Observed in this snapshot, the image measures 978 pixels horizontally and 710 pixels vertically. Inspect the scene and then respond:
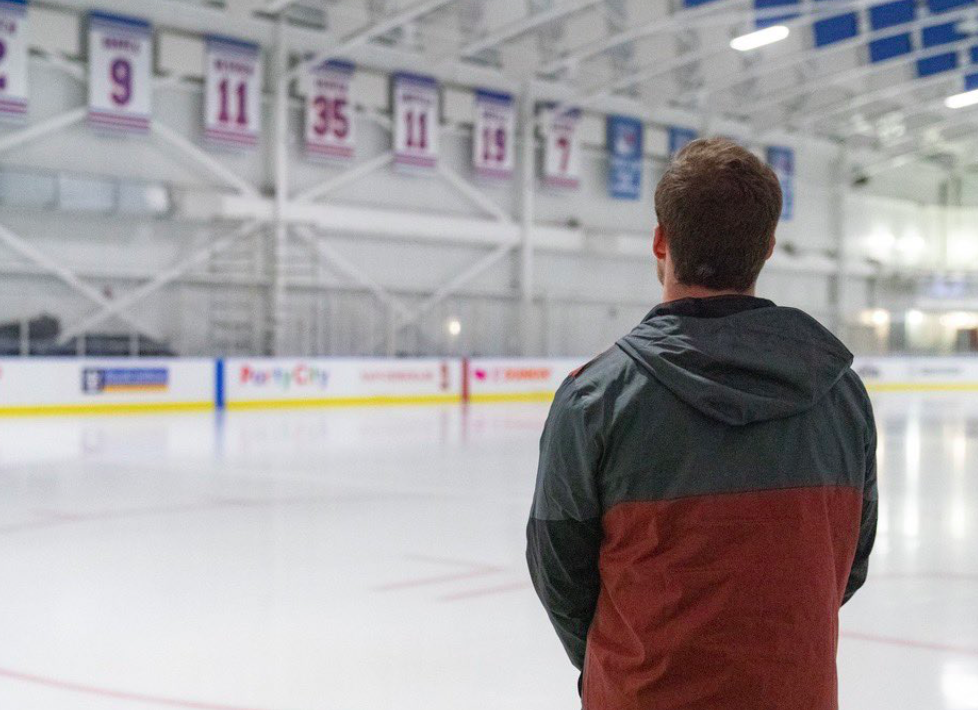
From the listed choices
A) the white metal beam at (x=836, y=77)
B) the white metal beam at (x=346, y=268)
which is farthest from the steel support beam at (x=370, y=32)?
the white metal beam at (x=836, y=77)

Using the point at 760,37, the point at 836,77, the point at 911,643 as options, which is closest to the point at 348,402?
the point at 760,37

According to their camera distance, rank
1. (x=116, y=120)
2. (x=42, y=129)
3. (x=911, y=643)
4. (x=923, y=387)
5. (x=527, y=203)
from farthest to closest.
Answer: (x=923, y=387) → (x=527, y=203) → (x=116, y=120) → (x=42, y=129) → (x=911, y=643)

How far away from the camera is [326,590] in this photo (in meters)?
5.97

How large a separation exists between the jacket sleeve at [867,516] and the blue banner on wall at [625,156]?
99.5 feet

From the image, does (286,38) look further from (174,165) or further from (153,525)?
(153,525)

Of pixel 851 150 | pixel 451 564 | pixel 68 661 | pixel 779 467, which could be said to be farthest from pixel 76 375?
pixel 851 150

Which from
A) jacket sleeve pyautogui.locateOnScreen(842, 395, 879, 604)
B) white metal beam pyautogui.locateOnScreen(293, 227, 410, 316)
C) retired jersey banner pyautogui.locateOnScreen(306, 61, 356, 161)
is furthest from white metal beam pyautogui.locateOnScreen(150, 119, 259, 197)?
jacket sleeve pyautogui.locateOnScreen(842, 395, 879, 604)

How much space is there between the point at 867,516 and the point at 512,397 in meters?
24.1

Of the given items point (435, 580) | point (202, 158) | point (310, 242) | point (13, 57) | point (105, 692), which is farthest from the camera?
point (310, 242)

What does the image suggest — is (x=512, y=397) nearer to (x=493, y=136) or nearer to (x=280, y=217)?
(x=280, y=217)

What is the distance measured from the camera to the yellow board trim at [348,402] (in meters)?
21.7

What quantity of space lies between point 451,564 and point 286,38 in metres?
20.5

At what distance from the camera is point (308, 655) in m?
4.70

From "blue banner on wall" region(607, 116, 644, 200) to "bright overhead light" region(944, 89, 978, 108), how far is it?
885cm
